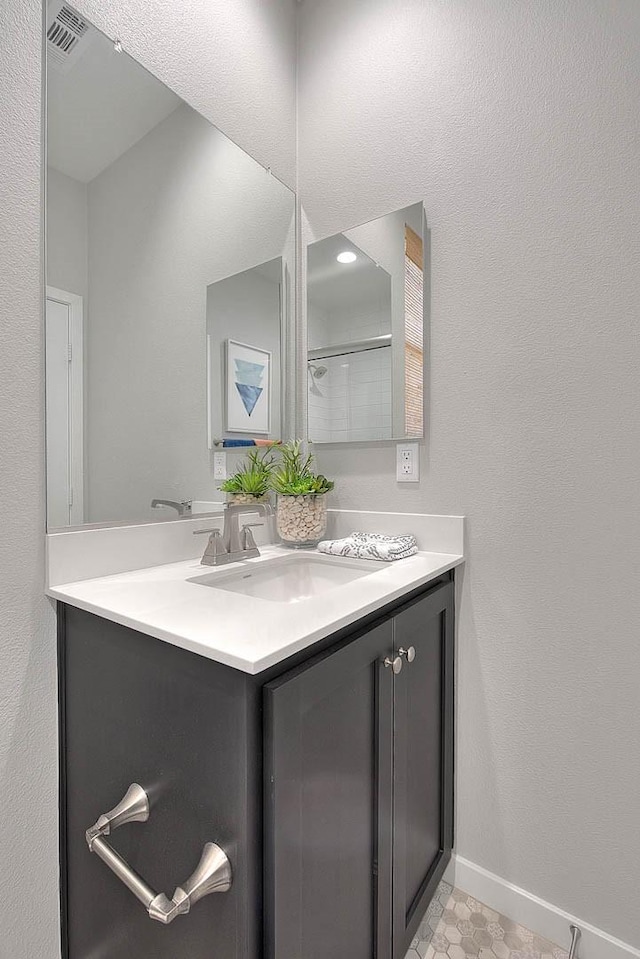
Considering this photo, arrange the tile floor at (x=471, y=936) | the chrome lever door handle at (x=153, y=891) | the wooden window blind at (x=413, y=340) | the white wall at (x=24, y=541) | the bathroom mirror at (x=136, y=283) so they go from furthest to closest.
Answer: the wooden window blind at (x=413, y=340)
the tile floor at (x=471, y=936)
the bathroom mirror at (x=136, y=283)
the white wall at (x=24, y=541)
the chrome lever door handle at (x=153, y=891)

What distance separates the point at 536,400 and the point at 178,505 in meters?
0.98

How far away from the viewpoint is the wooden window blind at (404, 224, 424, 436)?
1.43 meters

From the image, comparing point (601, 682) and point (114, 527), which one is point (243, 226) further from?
point (601, 682)

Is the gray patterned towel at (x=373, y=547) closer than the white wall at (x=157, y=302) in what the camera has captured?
No

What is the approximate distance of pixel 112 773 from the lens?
91cm


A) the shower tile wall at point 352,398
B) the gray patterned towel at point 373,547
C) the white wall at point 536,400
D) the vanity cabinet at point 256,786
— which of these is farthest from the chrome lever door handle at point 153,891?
the shower tile wall at point 352,398

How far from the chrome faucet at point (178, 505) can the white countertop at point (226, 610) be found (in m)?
0.17

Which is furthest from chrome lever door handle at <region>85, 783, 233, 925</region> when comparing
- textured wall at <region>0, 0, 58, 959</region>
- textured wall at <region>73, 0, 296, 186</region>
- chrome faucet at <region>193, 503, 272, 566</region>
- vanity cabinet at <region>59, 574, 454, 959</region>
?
textured wall at <region>73, 0, 296, 186</region>

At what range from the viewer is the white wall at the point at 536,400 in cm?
115

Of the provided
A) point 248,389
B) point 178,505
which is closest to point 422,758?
point 178,505

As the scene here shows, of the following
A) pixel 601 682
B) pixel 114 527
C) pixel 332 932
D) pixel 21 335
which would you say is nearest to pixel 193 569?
pixel 114 527

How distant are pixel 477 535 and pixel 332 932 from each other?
2.97ft

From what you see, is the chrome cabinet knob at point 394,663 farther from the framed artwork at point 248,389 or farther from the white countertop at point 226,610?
the framed artwork at point 248,389

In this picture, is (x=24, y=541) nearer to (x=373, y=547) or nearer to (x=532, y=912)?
(x=373, y=547)
